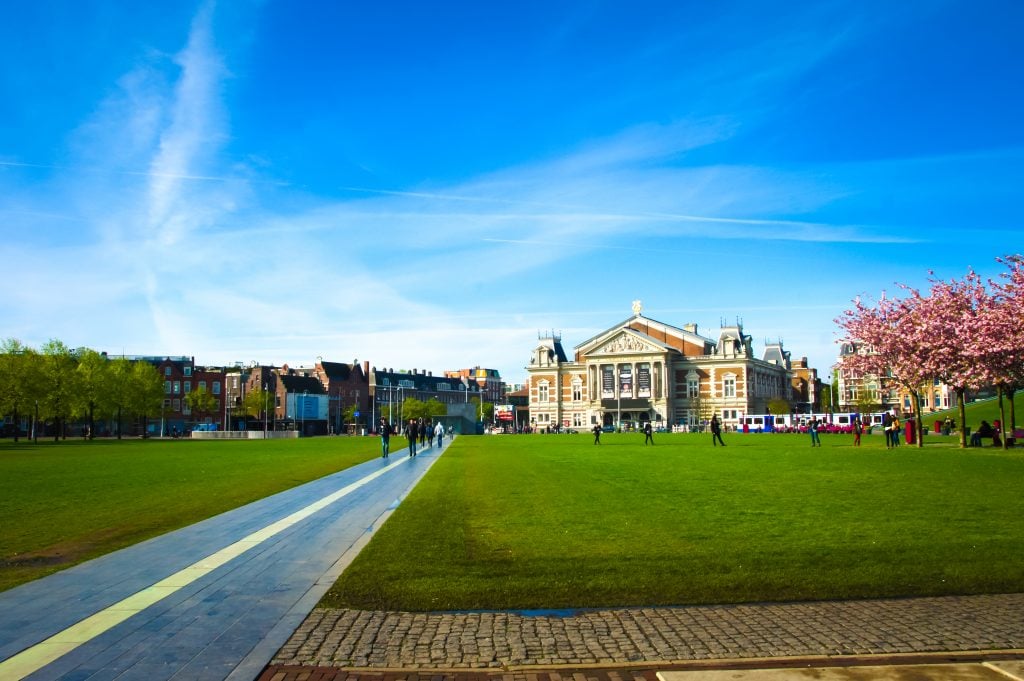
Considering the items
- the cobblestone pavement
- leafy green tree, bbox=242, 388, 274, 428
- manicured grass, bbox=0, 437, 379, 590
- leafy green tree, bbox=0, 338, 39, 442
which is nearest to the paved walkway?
the cobblestone pavement

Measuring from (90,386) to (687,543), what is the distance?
8167 centimetres

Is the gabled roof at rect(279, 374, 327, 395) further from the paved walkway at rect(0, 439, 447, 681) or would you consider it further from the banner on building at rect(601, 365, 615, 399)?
the paved walkway at rect(0, 439, 447, 681)

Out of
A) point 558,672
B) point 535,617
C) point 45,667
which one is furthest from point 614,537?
point 45,667

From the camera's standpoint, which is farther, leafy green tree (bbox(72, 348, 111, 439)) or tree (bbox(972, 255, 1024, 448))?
leafy green tree (bbox(72, 348, 111, 439))

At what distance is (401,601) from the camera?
8.48m

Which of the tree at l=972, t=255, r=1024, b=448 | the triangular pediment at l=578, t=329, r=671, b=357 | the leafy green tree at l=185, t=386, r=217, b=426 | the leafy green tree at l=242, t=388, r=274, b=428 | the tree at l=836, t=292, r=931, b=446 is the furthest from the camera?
the leafy green tree at l=242, t=388, r=274, b=428

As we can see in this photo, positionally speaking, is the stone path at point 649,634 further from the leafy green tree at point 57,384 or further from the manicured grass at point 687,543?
the leafy green tree at point 57,384

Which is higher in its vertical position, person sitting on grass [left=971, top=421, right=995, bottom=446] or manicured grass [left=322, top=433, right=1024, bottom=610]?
person sitting on grass [left=971, top=421, right=995, bottom=446]

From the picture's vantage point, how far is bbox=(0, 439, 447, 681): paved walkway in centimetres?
642

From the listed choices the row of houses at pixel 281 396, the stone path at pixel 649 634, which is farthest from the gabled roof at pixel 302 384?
the stone path at pixel 649 634

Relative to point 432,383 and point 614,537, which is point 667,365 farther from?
point 614,537

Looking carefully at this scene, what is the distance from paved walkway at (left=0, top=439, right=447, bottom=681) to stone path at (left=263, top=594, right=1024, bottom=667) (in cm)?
55

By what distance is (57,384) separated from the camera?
7456 centimetres

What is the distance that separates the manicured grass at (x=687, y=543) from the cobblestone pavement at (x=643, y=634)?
501 millimetres
